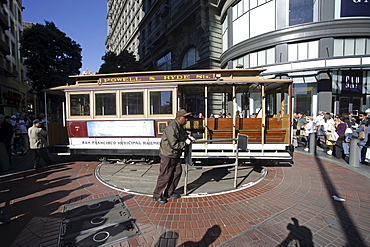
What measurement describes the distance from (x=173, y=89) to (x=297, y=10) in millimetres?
13306

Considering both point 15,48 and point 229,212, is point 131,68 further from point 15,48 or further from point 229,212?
point 229,212

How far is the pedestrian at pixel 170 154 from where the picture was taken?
3799 mm

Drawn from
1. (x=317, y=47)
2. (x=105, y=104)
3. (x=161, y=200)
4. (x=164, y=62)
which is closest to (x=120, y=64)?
(x=164, y=62)

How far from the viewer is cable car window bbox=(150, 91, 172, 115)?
20.9 ft

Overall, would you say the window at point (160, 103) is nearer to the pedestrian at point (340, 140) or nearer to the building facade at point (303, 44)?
the building facade at point (303, 44)

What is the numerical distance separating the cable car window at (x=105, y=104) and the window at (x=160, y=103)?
4.49ft

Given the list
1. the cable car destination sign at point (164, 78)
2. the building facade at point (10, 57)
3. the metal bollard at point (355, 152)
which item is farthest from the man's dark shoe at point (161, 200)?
the building facade at point (10, 57)

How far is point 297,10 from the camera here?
1358 centimetres

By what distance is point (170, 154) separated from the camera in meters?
3.84

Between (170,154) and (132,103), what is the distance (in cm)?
333

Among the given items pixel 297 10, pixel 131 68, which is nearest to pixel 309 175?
pixel 297 10

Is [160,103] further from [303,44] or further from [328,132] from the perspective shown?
[303,44]

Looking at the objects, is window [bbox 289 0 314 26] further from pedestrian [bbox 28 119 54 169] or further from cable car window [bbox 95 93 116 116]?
pedestrian [bbox 28 119 54 169]

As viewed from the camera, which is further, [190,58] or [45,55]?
[45,55]
